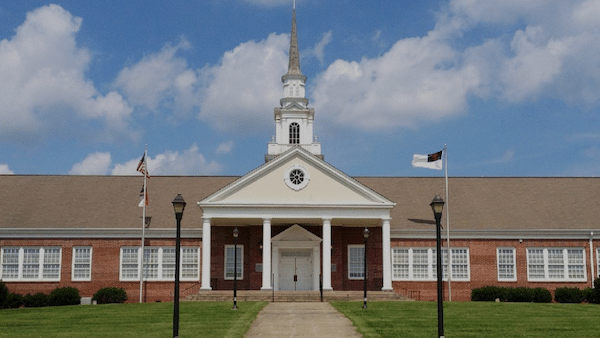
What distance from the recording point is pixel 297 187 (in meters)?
35.8

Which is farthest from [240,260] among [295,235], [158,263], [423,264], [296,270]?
[423,264]

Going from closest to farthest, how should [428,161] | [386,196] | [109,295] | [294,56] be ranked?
[109,295] → [428,161] → [386,196] → [294,56]

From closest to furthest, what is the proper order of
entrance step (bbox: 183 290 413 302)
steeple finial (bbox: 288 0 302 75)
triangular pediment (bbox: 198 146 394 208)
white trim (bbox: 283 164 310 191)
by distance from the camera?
entrance step (bbox: 183 290 413 302), triangular pediment (bbox: 198 146 394 208), white trim (bbox: 283 164 310 191), steeple finial (bbox: 288 0 302 75)

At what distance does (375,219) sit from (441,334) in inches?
798

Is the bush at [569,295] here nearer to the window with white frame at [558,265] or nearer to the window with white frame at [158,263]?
the window with white frame at [558,265]

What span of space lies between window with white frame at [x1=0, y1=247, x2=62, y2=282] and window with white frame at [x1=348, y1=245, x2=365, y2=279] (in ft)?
53.5

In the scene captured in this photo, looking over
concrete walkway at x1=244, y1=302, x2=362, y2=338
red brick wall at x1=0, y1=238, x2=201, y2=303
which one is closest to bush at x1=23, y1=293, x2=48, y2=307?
red brick wall at x1=0, y1=238, x2=201, y2=303

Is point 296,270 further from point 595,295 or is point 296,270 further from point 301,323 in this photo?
point 301,323

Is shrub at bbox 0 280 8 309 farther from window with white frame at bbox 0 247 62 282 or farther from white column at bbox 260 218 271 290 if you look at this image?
white column at bbox 260 218 271 290

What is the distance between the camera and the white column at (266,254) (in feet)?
112

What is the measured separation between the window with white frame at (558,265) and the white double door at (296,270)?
12317 mm

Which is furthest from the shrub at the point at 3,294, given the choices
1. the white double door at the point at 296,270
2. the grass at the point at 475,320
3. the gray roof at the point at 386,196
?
the grass at the point at 475,320

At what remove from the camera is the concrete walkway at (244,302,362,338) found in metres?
18.9

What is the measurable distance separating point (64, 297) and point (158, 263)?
5223mm
